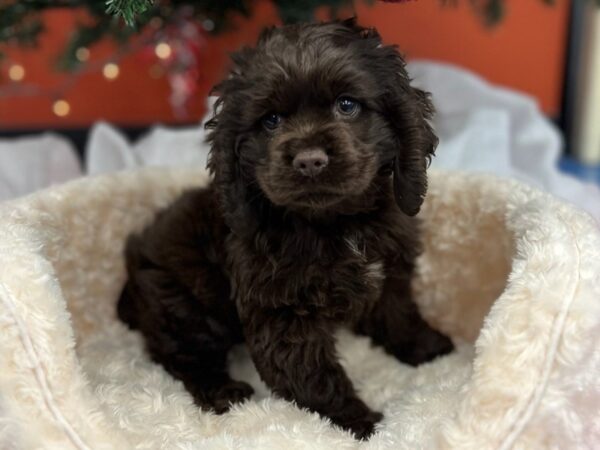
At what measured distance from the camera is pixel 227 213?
161 centimetres

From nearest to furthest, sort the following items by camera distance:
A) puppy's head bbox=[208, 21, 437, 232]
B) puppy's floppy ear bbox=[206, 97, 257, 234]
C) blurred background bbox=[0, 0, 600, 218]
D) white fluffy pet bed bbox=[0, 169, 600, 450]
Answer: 1. white fluffy pet bed bbox=[0, 169, 600, 450]
2. puppy's head bbox=[208, 21, 437, 232]
3. puppy's floppy ear bbox=[206, 97, 257, 234]
4. blurred background bbox=[0, 0, 600, 218]

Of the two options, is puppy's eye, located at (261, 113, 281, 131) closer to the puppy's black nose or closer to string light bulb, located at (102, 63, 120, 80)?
the puppy's black nose

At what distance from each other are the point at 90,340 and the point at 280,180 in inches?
41.2

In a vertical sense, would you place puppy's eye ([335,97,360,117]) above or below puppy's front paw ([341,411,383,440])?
above

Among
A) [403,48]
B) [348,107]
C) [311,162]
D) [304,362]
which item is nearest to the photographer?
[311,162]

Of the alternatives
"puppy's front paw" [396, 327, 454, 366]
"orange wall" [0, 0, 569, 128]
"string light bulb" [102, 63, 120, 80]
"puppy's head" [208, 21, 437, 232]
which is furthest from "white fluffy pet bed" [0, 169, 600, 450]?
"orange wall" [0, 0, 569, 128]

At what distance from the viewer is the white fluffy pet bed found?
1.33 meters

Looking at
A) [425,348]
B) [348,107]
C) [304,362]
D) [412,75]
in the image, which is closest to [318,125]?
[348,107]

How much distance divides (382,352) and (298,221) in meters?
0.67

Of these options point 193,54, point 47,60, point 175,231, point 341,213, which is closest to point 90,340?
point 175,231

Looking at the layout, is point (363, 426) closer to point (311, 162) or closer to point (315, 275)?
point (315, 275)

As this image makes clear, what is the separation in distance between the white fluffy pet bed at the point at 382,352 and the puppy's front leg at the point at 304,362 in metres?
0.07

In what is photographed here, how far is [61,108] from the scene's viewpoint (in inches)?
156

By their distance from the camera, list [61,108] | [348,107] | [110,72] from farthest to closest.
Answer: [61,108]
[110,72]
[348,107]
